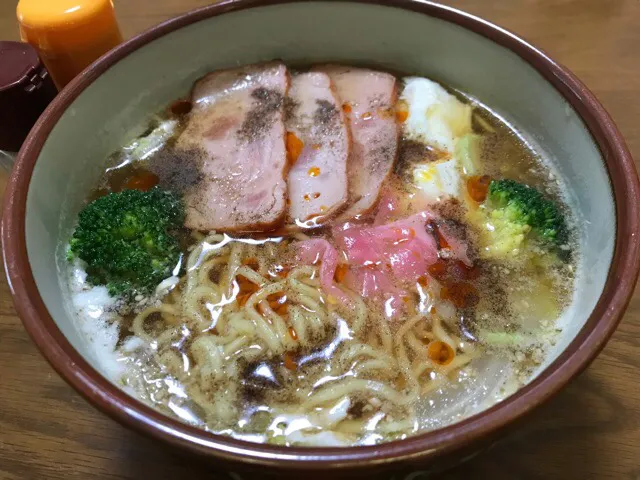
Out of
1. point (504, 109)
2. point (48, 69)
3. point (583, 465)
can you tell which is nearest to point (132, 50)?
point (48, 69)

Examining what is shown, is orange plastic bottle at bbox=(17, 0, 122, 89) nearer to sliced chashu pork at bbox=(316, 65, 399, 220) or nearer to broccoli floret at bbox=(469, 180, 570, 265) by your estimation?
sliced chashu pork at bbox=(316, 65, 399, 220)

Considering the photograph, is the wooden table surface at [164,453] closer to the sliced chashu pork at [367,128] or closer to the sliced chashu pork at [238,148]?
the sliced chashu pork at [238,148]

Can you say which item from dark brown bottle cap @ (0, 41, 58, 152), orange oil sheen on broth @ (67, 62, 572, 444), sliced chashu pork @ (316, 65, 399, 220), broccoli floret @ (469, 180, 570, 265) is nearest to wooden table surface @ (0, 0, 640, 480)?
orange oil sheen on broth @ (67, 62, 572, 444)

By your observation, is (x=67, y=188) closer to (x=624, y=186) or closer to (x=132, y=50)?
(x=132, y=50)

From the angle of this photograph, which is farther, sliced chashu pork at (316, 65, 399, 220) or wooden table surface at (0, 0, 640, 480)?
sliced chashu pork at (316, 65, 399, 220)

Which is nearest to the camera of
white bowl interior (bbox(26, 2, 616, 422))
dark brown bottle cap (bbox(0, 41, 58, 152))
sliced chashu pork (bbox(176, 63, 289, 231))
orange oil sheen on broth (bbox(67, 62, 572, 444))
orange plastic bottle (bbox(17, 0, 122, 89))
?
orange oil sheen on broth (bbox(67, 62, 572, 444))

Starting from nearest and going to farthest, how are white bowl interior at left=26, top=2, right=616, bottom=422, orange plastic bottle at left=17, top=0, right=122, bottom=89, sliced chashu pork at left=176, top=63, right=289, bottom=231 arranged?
1. white bowl interior at left=26, top=2, right=616, bottom=422
2. sliced chashu pork at left=176, top=63, right=289, bottom=231
3. orange plastic bottle at left=17, top=0, right=122, bottom=89
